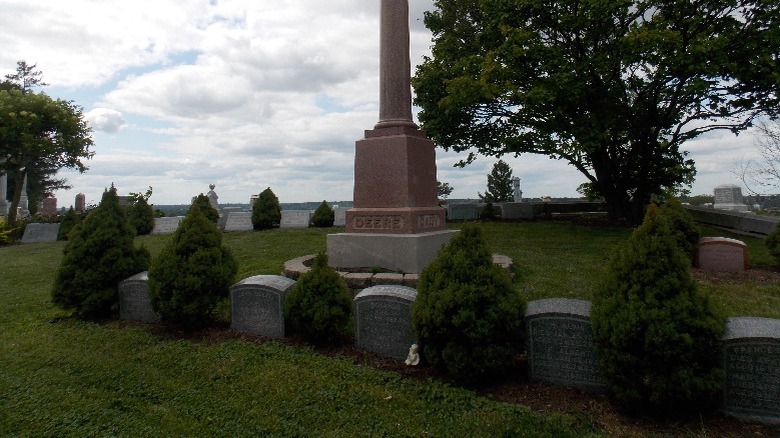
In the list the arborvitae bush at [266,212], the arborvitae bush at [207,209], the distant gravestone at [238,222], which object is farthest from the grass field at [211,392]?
the distant gravestone at [238,222]

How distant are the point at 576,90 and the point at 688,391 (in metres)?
11.3

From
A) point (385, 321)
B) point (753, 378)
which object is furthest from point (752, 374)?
point (385, 321)

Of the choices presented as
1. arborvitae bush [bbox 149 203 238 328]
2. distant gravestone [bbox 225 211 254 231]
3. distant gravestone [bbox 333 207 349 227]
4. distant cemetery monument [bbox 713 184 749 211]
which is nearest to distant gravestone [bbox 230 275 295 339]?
arborvitae bush [bbox 149 203 238 328]

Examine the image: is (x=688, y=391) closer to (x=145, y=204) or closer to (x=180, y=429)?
(x=180, y=429)

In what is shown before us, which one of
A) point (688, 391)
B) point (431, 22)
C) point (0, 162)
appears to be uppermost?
point (431, 22)

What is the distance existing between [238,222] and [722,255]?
17.1m

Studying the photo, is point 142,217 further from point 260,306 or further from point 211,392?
point 211,392

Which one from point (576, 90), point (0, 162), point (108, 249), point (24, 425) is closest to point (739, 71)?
point (576, 90)

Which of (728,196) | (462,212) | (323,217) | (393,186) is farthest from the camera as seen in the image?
(462,212)

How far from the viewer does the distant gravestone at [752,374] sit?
132 inches

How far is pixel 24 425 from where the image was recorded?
355 cm

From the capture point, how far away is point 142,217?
19.6 meters

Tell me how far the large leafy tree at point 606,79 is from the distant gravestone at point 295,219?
6.73 m

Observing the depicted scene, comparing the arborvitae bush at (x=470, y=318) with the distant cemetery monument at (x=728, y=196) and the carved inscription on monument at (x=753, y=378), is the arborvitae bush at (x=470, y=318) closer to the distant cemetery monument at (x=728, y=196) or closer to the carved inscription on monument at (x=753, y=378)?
the carved inscription on monument at (x=753, y=378)
